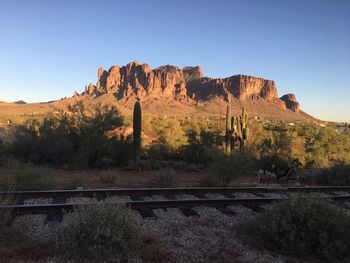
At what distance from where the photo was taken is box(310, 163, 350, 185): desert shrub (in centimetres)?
1480

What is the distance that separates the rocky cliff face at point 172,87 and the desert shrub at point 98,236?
4551 inches

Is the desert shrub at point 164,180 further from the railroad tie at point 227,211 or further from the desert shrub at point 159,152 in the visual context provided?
the desert shrub at point 159,152

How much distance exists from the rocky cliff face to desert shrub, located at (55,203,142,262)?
4551 inches

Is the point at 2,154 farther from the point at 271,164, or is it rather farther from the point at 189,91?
the point at 189,91

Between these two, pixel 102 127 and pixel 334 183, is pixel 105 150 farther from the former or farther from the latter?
pixel 334 183

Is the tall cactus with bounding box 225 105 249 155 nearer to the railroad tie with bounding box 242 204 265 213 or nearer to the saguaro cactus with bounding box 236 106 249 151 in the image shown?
the saguaro cactus with bounding box 236 106 249 151

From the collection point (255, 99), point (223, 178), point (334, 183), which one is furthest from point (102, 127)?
point (255, 99)

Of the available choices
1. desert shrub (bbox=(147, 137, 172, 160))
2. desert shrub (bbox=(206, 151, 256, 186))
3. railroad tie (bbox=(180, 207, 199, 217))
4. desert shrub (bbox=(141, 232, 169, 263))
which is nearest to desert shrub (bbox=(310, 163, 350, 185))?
desert shrub (bbox=(206, 151, 256, 186))

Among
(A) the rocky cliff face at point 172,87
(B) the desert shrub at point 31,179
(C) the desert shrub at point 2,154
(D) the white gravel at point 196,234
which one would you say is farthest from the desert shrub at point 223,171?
(A) the rocky cliff face at point 172,87

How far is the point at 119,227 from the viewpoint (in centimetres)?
595

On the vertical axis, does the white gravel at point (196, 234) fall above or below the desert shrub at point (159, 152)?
below

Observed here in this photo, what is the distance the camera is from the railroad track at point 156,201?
8.29 meters

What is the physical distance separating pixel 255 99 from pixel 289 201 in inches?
4885

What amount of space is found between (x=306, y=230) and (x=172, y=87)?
5063 inches
